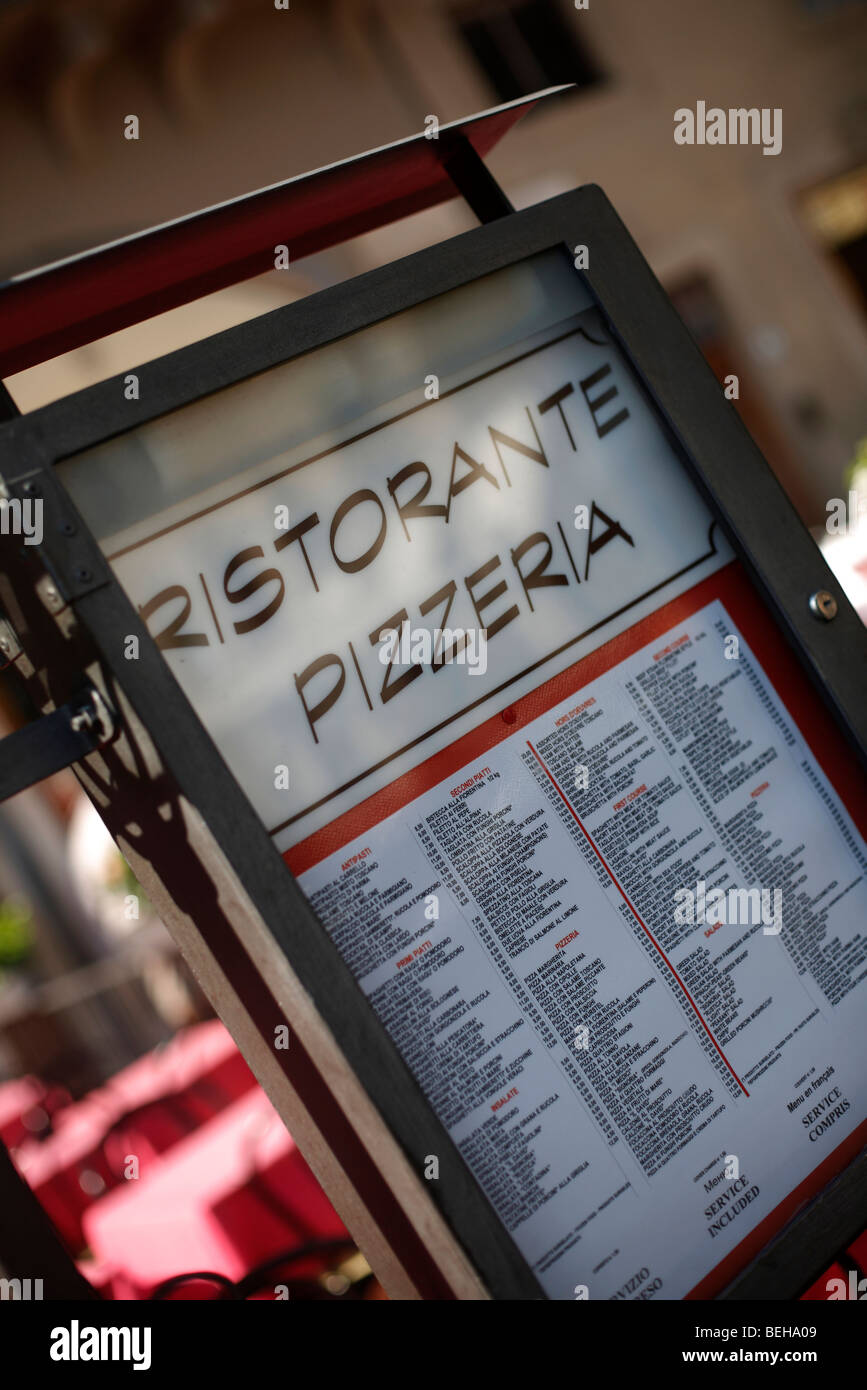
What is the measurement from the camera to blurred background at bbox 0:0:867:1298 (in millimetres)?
6892

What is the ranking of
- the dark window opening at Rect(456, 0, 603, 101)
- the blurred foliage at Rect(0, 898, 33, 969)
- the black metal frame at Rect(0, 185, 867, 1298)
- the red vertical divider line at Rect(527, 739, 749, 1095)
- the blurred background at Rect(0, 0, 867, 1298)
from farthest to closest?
the dark window opening at Rect(456, 0, 603, 101), the blurred foliage at Rect(0, 898, 33, 969), the blurred background at Rect(0, 0, 867, 1298), the red vertical divider line at Rect(527, 739, 749, 1095), the black metal frame at Rect(0, 185, 867, 1298)

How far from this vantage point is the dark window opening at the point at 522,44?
30.8ft

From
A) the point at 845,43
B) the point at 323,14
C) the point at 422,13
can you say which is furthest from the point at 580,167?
the point at 845,43

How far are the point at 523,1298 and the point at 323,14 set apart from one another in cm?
975

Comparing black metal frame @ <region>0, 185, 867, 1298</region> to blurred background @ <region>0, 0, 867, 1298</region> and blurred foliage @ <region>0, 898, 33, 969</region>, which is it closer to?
blurred background @ <region>0, 0, 867, 1298</region>

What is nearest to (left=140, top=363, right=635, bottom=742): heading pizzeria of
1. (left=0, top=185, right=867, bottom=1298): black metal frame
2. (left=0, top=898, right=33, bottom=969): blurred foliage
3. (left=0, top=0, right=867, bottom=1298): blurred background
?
(left=0, top=185, right=867, bottom=1298): black metal frame

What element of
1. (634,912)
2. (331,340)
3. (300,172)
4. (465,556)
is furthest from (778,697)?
(300,172)

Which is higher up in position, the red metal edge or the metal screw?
the red metal edge

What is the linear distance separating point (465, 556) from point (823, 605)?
58 cm

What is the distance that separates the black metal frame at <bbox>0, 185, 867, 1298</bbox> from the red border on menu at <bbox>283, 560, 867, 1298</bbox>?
0.11ft

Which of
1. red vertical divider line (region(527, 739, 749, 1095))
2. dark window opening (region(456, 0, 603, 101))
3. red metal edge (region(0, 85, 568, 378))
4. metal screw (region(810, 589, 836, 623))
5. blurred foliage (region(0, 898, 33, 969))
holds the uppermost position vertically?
dark window opening (region(456, 0, 603, 101))

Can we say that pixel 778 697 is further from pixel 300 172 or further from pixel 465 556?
pixel 300 172

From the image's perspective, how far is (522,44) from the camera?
956 cm

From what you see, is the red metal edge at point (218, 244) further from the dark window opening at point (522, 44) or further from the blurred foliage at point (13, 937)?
the dark window opening at point (522, 44)
